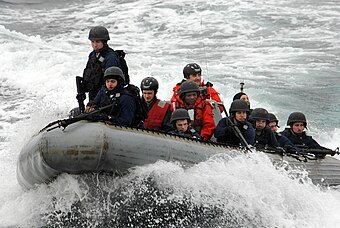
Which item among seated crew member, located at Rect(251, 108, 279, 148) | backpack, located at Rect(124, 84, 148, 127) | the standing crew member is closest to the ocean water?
backpack, located at Rect(124, 84, 148, 127)

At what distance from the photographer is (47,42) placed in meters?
19.8

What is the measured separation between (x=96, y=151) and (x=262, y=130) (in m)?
3.14

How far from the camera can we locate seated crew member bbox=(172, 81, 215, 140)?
711cm

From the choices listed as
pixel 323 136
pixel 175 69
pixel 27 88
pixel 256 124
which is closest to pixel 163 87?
pixel 175 69

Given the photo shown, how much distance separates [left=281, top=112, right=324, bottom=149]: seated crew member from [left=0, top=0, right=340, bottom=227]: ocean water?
88 cm

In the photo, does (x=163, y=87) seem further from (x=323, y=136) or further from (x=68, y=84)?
(x=323, y=136)

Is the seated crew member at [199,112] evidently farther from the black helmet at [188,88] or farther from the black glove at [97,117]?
the black glove at [97,117]

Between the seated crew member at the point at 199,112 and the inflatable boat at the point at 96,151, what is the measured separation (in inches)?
47.2

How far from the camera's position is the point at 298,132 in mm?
8438

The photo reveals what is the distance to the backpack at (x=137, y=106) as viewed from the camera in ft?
19.6

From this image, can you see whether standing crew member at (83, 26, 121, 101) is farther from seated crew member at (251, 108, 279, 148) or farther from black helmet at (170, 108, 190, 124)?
seated crew member at (251, 108, 279, 148)

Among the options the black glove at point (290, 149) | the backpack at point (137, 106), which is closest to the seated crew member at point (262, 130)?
the black glove at point (290, 149)

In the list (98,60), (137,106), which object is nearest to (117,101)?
(137,106)

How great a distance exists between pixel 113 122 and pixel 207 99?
2.25m
